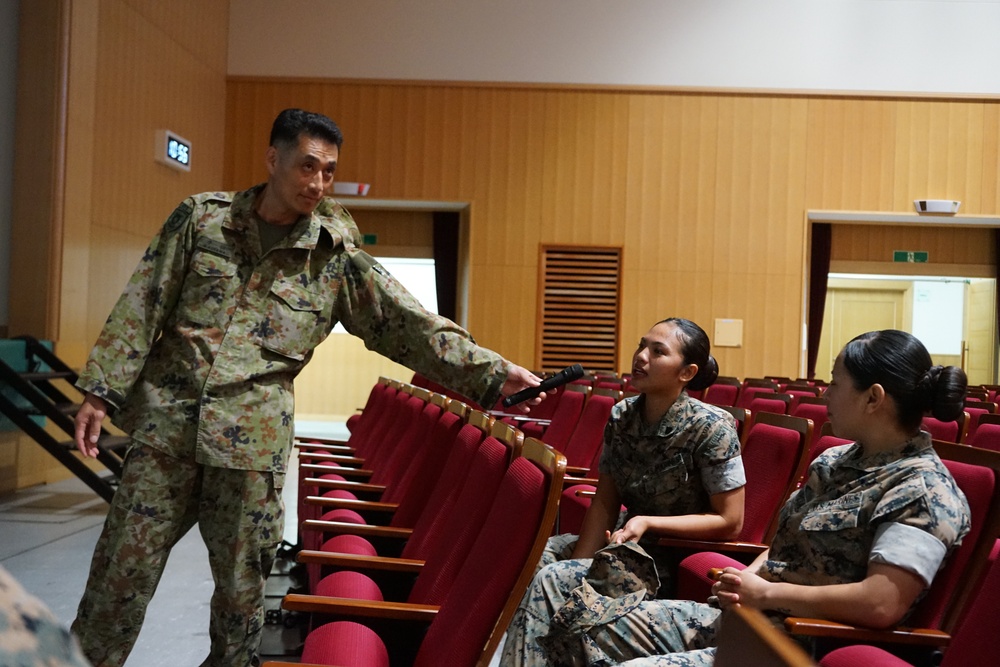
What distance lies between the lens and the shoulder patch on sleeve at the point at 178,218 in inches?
86.4

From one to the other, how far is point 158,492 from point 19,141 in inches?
220

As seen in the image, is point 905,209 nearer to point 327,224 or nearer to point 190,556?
point 190,556

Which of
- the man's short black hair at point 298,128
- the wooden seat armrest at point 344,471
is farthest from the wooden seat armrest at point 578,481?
the man's short black hair at point 298,128

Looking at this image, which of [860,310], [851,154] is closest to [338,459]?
[851,154]

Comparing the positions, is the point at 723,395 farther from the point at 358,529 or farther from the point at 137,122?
the point at 137,122

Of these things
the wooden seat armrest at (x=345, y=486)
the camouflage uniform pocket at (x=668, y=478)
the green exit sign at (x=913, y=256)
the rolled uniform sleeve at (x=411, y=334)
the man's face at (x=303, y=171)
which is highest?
the green exit sign at (x=913, y=256)

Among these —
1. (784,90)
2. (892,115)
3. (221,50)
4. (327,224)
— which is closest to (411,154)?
(221,50)

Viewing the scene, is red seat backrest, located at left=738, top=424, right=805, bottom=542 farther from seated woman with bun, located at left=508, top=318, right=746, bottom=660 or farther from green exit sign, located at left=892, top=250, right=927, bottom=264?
green exit sign, located at left=892, top=250, right=927, bottom=264

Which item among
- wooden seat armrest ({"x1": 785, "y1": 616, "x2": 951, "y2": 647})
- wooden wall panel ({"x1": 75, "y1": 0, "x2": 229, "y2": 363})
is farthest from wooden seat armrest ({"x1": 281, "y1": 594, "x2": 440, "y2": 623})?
wooden wall panel ({"x1": 75, "y1": 0, "x2": 229, "y2": 363})

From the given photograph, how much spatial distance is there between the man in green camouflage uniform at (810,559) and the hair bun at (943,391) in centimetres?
7

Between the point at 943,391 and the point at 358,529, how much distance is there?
1.43 meters

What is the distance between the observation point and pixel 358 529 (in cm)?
A: 245

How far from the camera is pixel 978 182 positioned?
10320mm

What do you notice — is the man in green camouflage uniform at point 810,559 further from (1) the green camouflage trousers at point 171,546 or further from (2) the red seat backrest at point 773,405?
(2) the red seat backrest at point 773,405
